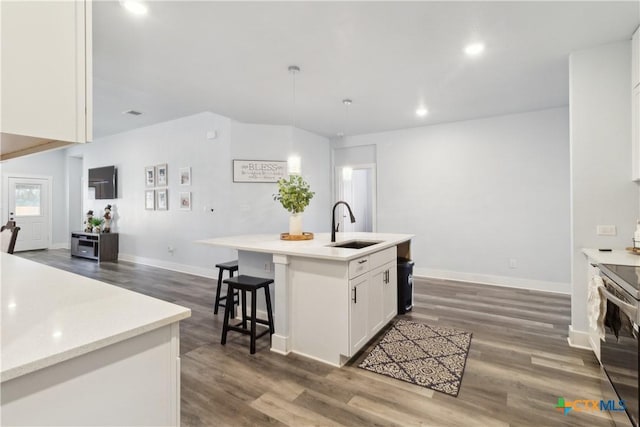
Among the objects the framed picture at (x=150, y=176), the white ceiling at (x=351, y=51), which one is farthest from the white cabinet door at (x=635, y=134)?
the framed picture at (x=150, y=176)

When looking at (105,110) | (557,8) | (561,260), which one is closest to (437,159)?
(561,260)

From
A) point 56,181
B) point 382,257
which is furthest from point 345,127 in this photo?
point 56,181

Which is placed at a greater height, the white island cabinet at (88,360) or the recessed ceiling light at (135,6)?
the recessed ceiling light at (135,6)

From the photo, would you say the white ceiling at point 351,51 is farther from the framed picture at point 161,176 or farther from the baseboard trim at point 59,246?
the baseboard trim at point 59,246

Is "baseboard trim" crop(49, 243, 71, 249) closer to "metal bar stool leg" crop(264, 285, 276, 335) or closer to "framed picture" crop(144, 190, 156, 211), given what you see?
"framed picture" crop(144, 190, 156, 211)

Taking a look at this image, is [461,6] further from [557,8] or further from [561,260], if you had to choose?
[561,260]

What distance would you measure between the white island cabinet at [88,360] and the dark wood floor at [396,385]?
1.08 meters

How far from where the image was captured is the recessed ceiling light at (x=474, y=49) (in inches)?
105

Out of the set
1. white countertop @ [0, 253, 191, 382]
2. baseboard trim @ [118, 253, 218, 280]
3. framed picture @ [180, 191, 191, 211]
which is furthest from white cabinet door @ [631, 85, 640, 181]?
framed picture @ [180, 191, 191, 211]

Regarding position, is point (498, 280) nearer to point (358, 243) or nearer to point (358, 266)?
point (358, 243)

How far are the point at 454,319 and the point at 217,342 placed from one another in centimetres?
253

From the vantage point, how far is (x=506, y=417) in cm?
184

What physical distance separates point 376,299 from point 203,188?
12.6 ft

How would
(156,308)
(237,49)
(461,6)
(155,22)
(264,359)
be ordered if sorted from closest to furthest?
(156,308), (461,6), (155,22), (264,359), (237,49)
